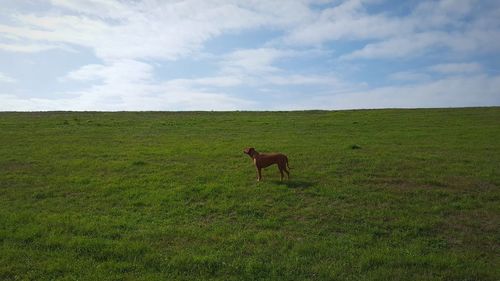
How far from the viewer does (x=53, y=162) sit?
2050cm

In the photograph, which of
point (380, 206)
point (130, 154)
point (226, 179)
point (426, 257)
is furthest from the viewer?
point (130, 154)

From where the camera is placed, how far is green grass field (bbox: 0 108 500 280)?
898cm

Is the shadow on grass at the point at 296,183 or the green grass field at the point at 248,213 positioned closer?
the green grass field at the point at 248,213

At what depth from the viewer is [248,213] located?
12.6 metres

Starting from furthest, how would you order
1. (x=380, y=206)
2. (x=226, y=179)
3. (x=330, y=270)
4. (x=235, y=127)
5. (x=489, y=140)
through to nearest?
(x=235, y=127)
(x=489, y=140)
(x=226, y=179)
(x=380, y=206)
(x=330, y=270)

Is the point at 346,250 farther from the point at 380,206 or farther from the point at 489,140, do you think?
the point at 489,140

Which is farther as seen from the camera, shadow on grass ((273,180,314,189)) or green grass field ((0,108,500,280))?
shadow on grass ((273,180,314,189))

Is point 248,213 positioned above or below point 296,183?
below

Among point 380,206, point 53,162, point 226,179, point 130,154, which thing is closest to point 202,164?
point 226,179

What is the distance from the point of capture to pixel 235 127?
3812cm

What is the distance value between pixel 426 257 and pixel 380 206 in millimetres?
3660

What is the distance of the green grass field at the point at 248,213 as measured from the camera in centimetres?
898

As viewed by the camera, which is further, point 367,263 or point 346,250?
point 346,250

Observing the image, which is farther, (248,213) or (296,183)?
(296,183)
